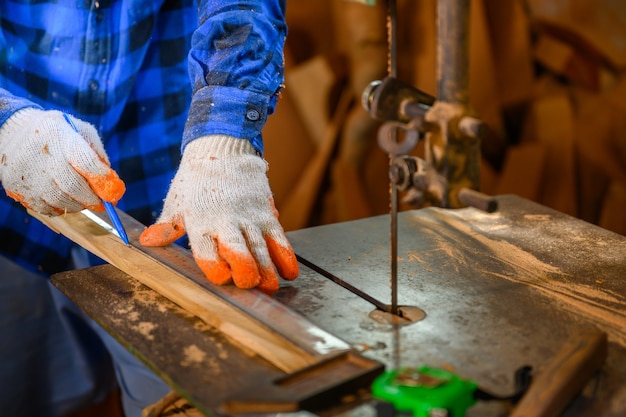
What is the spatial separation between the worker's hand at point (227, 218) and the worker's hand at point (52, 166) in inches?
5.1

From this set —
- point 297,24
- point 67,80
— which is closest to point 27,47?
point 67,80

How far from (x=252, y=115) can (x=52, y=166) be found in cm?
41

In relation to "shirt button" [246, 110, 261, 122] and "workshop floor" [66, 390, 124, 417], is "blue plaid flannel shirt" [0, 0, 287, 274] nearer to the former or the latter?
"shirt button" [246, 110, 261, 122]

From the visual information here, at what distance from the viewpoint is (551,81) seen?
276cm

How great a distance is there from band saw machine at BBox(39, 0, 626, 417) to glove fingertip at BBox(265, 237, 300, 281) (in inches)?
1.2

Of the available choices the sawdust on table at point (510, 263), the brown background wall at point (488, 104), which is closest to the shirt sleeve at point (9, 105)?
the sawdust on table at point (510, 263)

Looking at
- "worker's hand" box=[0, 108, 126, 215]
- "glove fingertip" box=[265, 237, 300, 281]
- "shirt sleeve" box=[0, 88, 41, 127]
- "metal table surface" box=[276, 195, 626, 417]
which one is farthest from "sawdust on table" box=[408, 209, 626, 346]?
"shirt sleeve" box=[0, 88, 41, 127]

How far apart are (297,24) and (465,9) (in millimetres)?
1637

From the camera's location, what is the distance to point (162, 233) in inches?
54.7

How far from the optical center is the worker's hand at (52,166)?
54.7 inches

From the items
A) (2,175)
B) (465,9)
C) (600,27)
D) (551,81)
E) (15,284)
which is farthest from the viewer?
(551,81)

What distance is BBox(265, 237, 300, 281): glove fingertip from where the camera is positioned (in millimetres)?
1306

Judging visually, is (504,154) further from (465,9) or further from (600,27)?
(465,9)

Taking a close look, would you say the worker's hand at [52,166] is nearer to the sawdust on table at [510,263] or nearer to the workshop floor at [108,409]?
the sawdust on table at [510,263]
